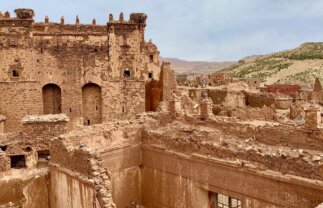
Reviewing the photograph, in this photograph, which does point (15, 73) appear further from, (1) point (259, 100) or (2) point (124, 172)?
(1) point (259, 100)

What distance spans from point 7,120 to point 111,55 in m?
7.58

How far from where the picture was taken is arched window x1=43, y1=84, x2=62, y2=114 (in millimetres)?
26953

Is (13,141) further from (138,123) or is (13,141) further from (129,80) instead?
(129,80)

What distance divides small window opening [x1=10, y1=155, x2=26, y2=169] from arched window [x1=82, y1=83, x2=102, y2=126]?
36.0 ft

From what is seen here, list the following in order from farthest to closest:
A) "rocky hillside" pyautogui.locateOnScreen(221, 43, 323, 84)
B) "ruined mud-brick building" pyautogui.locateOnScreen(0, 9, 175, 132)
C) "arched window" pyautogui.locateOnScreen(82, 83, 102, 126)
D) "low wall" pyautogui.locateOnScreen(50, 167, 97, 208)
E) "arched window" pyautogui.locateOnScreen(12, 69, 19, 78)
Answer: "rocky hillside" pyautogui.locateOnScreen(221, 43, 323, 84) → "arched window" pyautogui.locateOnScreen(82, 83, 102, 126) → "arched window" pyautogui.locateOnScreen(12, 69, 19, 78) → "ruined mud-brick building" pyautogui.locateOnScreen(0, 9, 175, 132) → "low wall" pyautogui.locateOnScreen(50, 167, 97, 208)

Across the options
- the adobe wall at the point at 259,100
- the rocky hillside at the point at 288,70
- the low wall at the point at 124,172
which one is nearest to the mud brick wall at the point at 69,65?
the adobe wall at the point at 259,100

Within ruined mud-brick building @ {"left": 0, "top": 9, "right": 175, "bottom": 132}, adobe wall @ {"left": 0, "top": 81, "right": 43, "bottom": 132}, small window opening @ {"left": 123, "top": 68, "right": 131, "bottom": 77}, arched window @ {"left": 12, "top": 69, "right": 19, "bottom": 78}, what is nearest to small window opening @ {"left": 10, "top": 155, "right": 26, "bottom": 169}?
adobe wall @ {"left": 0, "top": 81, "right": 43, "bottom": 132}

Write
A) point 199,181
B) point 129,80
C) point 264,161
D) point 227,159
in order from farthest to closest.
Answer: point 129,80
point 199,181
point 227,159
point 264,161

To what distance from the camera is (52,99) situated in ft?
89.4

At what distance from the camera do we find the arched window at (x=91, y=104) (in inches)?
1082

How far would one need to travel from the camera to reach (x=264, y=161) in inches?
435

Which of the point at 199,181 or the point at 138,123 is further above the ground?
the point at 138,123

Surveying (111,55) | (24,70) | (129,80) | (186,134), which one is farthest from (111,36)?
(186,134)

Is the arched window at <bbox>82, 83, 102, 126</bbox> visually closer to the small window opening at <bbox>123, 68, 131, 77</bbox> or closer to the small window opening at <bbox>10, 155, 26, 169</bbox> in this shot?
the small window opening at <bbox>123, 68, 131, 77</bbox>
